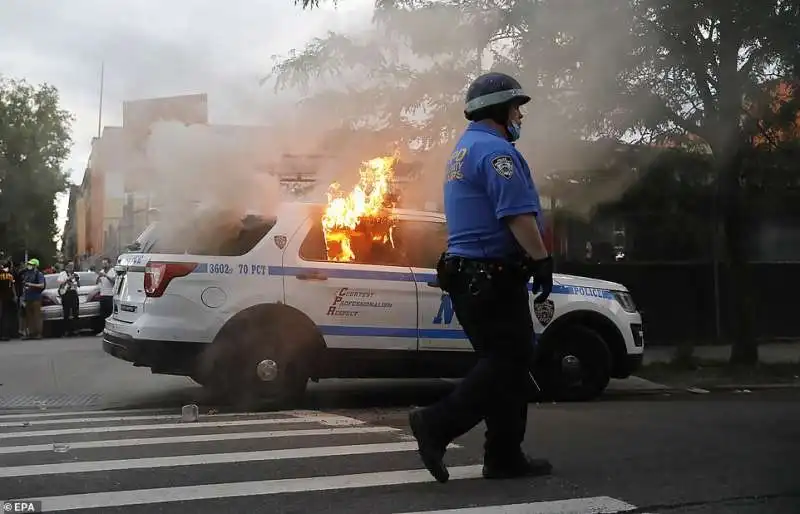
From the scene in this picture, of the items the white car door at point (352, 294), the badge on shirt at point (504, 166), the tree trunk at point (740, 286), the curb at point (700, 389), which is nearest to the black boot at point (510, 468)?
the badge on shirt at point (504, 166)

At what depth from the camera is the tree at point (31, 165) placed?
51.7ft

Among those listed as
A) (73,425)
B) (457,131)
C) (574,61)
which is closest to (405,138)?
(457,131)

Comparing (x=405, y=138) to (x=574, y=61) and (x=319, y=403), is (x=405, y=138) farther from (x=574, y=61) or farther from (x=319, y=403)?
(x=319, y=403)

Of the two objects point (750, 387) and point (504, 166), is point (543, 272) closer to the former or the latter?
point (504, 166)

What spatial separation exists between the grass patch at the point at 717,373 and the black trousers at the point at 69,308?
9999mm

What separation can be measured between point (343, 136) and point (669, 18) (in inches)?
115

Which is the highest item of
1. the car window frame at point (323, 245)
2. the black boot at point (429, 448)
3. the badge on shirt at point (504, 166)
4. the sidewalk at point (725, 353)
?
the badge on shirt at point (504, 166)

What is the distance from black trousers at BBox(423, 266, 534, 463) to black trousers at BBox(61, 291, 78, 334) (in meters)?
12.4

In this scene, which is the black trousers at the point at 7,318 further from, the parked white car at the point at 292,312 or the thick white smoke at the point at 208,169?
the thick white smoke at the point at 208,169

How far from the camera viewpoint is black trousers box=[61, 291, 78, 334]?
48.8 feet

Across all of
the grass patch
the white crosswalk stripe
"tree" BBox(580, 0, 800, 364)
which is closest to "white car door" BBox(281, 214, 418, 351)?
the white crosswalk stripe

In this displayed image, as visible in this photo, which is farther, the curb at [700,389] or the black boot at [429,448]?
the curb at [700,389]

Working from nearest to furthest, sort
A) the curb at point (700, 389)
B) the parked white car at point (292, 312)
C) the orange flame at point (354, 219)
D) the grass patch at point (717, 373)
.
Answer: the parked white car at point (292, 312) → the orange flame at point (354, 219) → the curb at point (700, 389) → the grass patch at point (717, 373)

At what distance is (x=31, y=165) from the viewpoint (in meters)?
17.0
